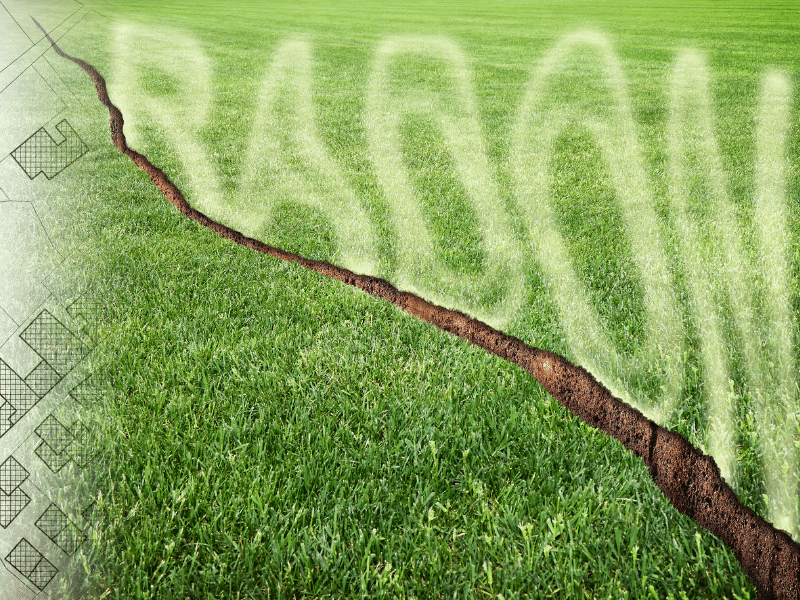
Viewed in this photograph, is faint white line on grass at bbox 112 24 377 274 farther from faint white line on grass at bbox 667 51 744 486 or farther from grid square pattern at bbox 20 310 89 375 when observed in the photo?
faint white line on grass at bbox 667 51 744 486

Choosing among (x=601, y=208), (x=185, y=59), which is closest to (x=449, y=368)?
(x=601, y=208)

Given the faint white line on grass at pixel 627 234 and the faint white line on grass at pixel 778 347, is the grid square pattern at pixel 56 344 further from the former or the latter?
the faint white line on grass at pixel 778 347

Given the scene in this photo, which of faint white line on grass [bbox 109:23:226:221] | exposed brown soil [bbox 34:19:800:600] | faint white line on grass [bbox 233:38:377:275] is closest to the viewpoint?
exposed brown soil [bbox 34:19:800:600]

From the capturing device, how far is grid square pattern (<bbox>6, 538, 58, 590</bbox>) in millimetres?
1189

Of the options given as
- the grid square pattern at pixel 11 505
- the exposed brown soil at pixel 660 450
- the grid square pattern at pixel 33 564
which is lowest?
the exposed brown soil at pixel 660 450

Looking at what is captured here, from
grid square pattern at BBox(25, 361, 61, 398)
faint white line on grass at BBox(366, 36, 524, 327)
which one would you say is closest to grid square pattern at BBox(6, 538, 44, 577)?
grid square pattern at BBox(25, 361, 61, 398)

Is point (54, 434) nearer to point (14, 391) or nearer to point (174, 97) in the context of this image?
point (14, 391)

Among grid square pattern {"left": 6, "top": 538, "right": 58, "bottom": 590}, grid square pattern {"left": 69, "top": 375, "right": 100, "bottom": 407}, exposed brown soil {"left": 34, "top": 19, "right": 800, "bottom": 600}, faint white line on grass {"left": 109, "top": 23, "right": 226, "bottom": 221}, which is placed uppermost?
grid square pattern {"left": 6, "top": 538, "right": 58, "bottom": 590}

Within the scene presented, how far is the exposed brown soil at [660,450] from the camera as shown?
1259mm

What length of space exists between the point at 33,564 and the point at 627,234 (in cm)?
272

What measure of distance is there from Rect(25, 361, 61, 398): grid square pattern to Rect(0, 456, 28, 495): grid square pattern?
23 centimetres

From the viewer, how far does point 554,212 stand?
335 cm

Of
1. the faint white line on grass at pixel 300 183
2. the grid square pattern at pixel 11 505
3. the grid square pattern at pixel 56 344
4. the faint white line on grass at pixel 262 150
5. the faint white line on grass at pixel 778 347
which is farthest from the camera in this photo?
the faint white line on grass at pixel 262 150

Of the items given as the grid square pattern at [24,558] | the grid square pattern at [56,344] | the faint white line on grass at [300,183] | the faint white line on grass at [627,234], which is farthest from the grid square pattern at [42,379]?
the faint white line on grass at [627,234]
